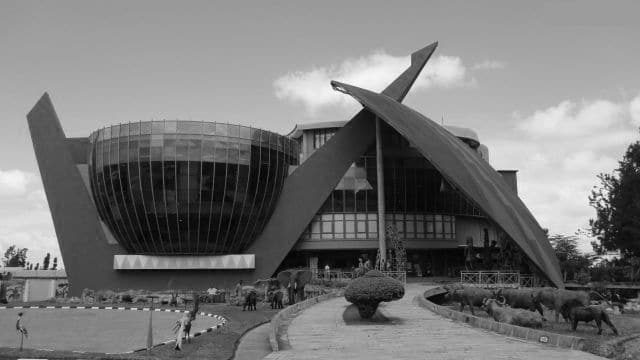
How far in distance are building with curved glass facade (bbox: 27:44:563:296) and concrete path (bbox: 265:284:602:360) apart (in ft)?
86.0

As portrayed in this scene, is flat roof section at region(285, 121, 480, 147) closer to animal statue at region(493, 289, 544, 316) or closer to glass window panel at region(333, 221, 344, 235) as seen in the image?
glass window panel at region(333, 221, 344, 235)

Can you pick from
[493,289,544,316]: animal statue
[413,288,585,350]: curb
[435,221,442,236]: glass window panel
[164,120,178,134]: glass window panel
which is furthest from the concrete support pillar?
[493,289,544,316]: animal statue

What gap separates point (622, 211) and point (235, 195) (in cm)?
3691

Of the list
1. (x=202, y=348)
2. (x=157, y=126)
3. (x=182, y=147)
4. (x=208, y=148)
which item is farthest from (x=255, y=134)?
(x=202, y=348)

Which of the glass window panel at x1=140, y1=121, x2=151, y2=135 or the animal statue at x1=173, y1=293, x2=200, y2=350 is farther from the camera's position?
the glass window panel at x1=140, y1=121, x2=151, y2=135

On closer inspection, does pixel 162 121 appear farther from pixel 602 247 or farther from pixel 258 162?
pixel 602 247

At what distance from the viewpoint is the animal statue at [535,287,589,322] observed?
21.2 metres

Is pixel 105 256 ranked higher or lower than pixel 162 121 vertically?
lower

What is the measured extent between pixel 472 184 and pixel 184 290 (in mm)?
28868

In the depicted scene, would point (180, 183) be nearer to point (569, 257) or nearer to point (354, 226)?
point (354, 226)

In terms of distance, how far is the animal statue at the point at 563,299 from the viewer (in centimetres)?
2125

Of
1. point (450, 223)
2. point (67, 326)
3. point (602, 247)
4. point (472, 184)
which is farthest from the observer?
point (450, 223)

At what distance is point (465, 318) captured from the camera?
918 inches

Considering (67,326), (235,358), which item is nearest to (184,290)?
(67,326)
